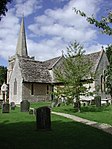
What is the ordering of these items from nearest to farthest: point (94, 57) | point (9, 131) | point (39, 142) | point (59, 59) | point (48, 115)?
1. point (39, 142)
2. point (9, 131)
3. point (48, 115)
4. point (94, 57)
5. point (59, 59)

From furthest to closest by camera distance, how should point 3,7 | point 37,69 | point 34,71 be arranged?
point 37,69 → point 34,71 → point 3,7

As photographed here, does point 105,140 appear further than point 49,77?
No

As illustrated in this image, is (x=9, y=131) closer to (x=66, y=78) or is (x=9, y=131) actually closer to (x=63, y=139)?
(x=63, y=139)

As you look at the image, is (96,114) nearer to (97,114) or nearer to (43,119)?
(97,114)

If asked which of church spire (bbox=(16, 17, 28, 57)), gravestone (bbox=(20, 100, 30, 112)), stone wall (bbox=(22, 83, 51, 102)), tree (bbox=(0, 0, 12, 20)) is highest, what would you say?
church spire (bbox=(16, 17, 28, 57))

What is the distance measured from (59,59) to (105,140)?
3944 centimetres

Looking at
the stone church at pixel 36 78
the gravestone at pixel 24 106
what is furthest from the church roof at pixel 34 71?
the gravestone at pixel 24 106

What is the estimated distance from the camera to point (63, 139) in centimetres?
1165

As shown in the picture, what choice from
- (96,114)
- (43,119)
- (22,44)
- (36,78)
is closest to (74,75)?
(96,114)

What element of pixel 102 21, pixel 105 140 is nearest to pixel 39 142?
pixel 105 140

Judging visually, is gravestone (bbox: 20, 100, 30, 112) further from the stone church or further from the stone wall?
the stone wall

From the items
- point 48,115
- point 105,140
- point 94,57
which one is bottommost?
point 105,140

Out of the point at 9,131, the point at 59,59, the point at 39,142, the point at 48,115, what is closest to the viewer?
the point at 39,142

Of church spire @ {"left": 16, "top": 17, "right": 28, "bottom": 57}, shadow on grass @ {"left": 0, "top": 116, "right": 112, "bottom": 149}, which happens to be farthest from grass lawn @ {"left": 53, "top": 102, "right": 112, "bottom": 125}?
church spire @ {"left": 16, "top": 17, "right": 28, "bottom": 57}
